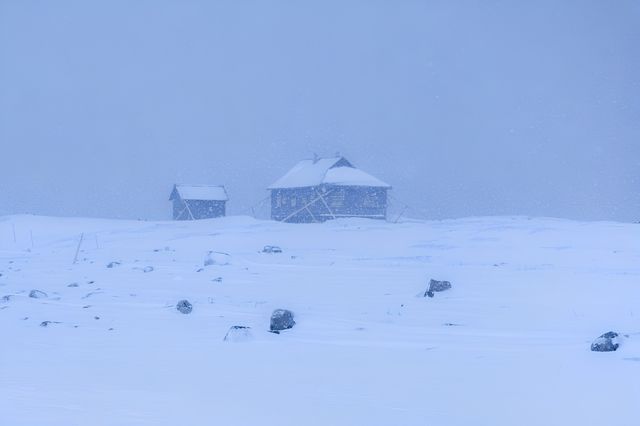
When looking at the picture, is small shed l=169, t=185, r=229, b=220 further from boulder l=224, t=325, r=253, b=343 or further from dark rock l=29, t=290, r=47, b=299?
boulder l=224, t=325, r=253, b=343

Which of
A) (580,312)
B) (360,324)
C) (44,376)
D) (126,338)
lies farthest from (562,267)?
(44,376)

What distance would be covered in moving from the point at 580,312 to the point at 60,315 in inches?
339

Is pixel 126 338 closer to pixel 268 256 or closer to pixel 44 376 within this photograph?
pixel 44 376

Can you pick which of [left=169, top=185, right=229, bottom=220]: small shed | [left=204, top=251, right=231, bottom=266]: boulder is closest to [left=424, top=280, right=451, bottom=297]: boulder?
[left=204, top=251, right=231, bottom=266]: boulder

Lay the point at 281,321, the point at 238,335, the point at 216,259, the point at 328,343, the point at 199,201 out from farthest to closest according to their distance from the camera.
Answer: the point at 199,201
the point at 216,259
the point at 281,321
the point at 238,335
the point at 328,343

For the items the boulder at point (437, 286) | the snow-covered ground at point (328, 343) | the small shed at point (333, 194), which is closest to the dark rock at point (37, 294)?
the snow-covered ground at point (328, 343)

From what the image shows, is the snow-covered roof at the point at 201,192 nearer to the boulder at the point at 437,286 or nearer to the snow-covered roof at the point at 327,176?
the snow-covered roof at the point at 327,176

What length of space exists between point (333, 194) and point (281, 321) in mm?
39186

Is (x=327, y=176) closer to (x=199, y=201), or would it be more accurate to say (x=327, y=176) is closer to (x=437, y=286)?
(x=199, y=201)

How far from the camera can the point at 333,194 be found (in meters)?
49.1

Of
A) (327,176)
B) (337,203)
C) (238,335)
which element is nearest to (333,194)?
(337,203)

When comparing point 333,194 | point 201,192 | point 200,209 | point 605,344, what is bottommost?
point 200,209

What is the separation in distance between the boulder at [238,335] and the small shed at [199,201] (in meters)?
48.5

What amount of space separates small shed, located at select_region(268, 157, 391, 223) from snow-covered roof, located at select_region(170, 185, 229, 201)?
7758mm
